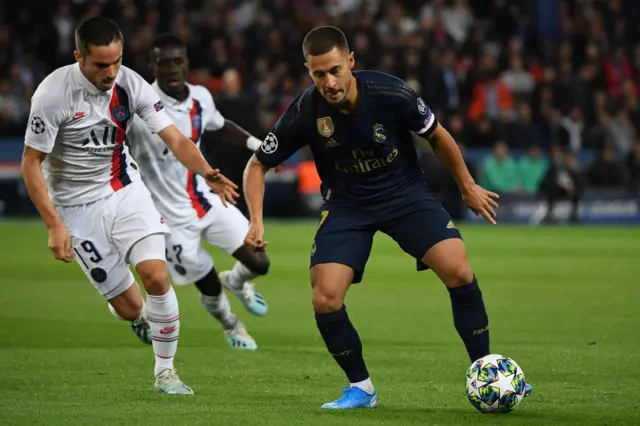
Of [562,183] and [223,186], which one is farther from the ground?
[223,186]

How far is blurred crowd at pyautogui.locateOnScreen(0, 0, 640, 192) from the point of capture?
23188 millimetres

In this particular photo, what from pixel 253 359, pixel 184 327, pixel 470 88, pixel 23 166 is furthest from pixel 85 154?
pixel 470 88

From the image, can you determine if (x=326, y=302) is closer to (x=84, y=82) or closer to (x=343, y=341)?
(x=343, y=341)

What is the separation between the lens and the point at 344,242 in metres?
6.77

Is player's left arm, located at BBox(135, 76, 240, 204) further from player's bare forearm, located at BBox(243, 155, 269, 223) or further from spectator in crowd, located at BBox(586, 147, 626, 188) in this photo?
spectator in crowd, located at BBox(586, 147, 626, 188)

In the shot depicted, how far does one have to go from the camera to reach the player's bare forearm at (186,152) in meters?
7.34

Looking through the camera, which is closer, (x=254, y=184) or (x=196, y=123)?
(x=254, y=184)

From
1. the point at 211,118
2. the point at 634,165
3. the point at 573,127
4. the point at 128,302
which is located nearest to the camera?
the point at 128,302

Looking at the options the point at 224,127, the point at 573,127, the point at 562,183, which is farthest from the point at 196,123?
the point at 573,127

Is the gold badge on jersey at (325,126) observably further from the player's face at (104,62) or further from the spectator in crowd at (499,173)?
the spectator in crowd at (499,173)

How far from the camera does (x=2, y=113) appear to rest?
2297cm

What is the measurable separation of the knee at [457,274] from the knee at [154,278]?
1.74 meters

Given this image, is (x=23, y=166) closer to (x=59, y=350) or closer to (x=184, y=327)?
(x=59, y=350)

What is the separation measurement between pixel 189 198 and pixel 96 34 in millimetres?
3003
